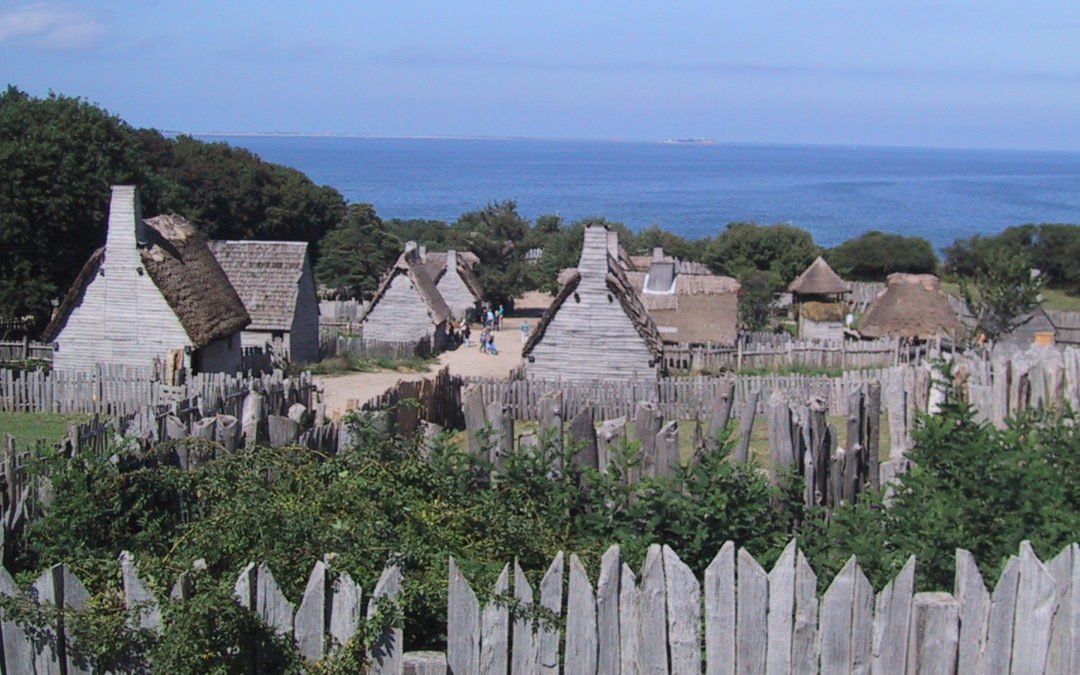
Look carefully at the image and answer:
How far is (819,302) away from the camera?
4816cm

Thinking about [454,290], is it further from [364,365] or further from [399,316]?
[364,365]

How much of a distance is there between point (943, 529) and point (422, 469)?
3451mm

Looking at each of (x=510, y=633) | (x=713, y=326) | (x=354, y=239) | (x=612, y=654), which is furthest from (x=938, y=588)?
(x=354, y=239)

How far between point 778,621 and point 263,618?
2685 mm

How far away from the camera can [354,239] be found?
56.3 metres

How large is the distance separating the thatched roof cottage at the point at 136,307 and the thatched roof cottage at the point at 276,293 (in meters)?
5.95

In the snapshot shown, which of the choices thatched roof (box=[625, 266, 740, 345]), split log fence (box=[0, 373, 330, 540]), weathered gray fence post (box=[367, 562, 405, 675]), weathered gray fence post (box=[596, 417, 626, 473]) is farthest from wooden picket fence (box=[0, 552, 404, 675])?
thatched roof (box=[625, 266, 740, 345])

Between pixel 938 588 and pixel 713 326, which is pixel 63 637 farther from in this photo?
pixel 713 326

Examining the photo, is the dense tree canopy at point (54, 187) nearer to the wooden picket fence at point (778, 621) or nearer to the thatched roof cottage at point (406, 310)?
the thatched roof cottage at point (406, 310)

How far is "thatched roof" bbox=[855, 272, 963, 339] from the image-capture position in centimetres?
3822

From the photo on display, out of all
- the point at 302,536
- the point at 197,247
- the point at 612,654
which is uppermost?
the point at 197,247

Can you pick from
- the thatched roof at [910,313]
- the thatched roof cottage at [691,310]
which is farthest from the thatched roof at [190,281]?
the thatched roof at [910,313]

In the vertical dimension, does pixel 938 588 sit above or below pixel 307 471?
below

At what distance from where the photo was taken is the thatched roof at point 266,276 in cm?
3556
